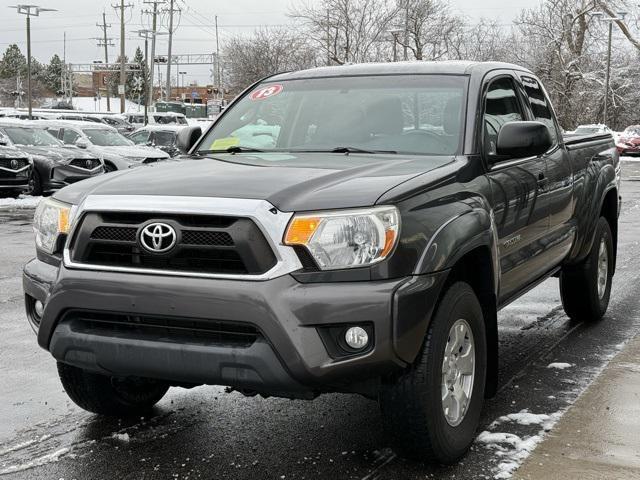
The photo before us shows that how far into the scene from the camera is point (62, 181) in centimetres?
1828

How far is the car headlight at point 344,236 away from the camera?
3.34m

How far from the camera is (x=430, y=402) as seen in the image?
3547 millimetres

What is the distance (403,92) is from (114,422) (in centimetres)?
232

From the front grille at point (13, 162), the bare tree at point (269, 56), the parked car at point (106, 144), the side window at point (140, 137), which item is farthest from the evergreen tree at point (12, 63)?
the front grille at point (13, 162)

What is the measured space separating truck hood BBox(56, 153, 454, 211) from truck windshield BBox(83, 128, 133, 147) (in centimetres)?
1678

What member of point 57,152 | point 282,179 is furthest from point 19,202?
point 282,179

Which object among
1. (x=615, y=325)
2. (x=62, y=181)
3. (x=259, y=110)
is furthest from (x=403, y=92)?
(x=62, y=181)

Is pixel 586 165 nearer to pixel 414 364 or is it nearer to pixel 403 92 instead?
pixel 403 92

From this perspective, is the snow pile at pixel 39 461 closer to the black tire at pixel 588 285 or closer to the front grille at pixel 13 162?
the black tire at pixel 588 285

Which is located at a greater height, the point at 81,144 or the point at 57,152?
the point at 81,144

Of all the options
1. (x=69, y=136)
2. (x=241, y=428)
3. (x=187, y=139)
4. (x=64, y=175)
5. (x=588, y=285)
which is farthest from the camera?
(x=69, y=136)

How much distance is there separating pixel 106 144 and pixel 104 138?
1.29 feet

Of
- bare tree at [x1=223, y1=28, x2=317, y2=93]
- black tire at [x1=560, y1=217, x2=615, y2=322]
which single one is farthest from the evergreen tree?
black tire at [x1=560, y1=217, x2=615, y2=322]

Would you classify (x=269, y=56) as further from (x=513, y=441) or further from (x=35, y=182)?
(x=513, y=441)
